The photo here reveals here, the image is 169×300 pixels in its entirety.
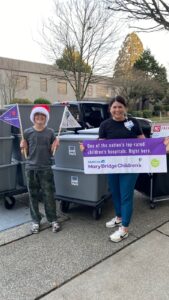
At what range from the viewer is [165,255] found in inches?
121

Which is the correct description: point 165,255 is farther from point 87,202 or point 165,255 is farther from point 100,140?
point 100,140

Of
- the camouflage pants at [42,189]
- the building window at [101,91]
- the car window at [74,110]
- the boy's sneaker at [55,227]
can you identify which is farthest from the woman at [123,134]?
the building window at [101,91]

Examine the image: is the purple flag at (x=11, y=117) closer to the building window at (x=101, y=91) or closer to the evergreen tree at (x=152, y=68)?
the evergreen tree at (x=152, y=68)

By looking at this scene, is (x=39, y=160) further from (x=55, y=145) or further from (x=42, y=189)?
(x=42, y=189)

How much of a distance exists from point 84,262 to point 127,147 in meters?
1.36

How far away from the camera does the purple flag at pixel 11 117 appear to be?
Answer: 3953 mm

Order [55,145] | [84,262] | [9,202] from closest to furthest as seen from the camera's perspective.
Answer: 1. [84,262]
2. [55,145]
3. [9,202]

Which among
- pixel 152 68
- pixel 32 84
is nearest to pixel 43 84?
pixel 32 84

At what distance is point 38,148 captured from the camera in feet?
11.6

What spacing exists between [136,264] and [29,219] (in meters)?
1.74

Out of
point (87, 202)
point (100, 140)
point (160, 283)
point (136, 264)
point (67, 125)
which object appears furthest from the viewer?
point (67, 125)

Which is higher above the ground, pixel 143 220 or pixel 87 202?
pixel 87 202

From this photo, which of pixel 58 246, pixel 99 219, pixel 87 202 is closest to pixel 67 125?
pixel 87 202

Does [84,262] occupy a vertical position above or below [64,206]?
below
